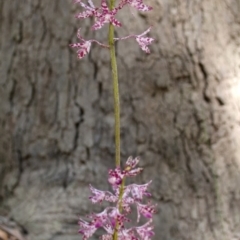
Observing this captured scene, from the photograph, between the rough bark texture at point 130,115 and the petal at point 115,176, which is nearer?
the petal at point 115,176

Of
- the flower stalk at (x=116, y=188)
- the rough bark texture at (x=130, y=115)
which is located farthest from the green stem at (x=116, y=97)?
the rough bark texture at (x=130, y=115)

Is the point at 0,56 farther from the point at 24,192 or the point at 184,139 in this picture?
the point at 184,139

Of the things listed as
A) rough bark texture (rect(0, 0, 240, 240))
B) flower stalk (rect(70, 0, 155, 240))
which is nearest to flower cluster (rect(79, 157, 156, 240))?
flower stalk (rect(70, 0, 155, 240))

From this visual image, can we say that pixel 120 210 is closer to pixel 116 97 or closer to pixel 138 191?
pixel 138 191

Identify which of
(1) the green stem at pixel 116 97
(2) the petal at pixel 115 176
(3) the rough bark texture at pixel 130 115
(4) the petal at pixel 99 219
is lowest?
(4) the petal at pixel 99 219

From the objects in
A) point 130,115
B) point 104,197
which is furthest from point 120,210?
point 130,115

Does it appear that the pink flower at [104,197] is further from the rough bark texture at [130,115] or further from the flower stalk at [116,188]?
the rough bark texture at [130,115]

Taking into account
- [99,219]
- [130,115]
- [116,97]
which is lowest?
[99,219]

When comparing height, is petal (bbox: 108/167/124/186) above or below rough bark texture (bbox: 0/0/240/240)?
below

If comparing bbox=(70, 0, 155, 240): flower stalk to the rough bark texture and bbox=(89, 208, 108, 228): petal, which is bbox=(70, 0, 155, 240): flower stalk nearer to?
bbox=(89, 208, 108, 228): petal

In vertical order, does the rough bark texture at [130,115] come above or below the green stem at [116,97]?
above
